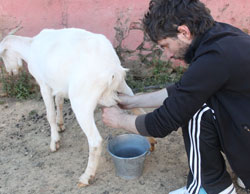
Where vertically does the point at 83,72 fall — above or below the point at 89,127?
above

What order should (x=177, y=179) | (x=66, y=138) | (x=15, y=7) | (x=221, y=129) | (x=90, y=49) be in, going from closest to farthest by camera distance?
(x=221, y=129), (x=90, y=49), (x=177, y=179), (x=66, y=138), (x=15, y=7)

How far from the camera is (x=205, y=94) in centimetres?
175

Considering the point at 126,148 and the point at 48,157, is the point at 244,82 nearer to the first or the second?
the point at 126,148

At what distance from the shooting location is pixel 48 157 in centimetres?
308

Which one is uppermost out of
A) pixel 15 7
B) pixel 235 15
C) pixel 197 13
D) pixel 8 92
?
pixel 197 13

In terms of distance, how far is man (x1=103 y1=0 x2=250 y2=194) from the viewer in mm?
1682

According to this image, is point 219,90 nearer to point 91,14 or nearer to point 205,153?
point 205,153

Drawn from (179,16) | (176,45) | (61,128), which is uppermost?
(179,16)

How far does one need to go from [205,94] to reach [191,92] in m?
0.08

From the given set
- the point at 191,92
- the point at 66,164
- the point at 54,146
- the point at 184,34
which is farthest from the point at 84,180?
the point at 184,34

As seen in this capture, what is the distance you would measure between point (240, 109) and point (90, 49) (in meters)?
1.28

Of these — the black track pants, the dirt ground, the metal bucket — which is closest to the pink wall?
the dirt ground

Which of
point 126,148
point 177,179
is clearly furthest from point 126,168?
point 177,179

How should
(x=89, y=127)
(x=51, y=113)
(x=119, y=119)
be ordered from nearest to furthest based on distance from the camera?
(x=119, y=119), (x=89, y=127), (x=51, y=113)
